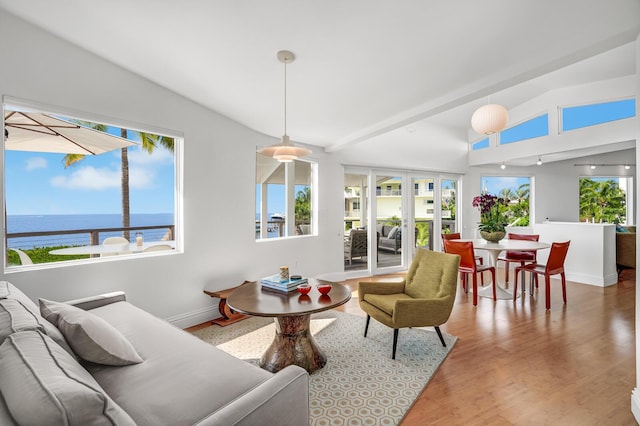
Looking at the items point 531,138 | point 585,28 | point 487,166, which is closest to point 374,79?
point 585,28

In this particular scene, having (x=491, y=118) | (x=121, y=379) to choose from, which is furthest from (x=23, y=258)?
(x=491, y=118)

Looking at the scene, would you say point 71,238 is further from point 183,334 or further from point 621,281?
point 621,281

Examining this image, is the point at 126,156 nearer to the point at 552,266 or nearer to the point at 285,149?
the point at 285,149

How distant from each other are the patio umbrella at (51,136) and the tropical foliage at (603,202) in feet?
31.7

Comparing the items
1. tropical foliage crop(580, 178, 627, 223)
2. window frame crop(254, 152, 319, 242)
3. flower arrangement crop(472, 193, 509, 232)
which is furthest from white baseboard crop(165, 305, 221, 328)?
tropical foliage crop(580, 178, 627, 223)

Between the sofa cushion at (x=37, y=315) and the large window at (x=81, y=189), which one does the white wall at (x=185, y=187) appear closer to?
the large window at (x=81, y=189)

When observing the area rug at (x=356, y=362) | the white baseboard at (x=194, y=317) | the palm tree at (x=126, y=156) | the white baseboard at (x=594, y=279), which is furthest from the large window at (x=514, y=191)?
the palm tree at (x=126, y=156)

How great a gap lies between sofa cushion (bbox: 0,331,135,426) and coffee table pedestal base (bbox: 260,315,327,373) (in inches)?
63.6

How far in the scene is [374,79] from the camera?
2939 mm

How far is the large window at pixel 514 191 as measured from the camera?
289 inches

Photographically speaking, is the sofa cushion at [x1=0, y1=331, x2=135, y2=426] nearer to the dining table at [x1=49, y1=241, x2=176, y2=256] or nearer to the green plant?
the green plant

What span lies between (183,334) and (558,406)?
250 centimetres

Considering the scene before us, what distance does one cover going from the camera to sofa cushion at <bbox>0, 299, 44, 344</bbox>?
134 cm

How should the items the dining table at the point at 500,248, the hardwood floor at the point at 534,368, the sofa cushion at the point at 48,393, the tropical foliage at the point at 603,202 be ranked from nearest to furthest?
the sofa cushion at the point at 48,393 < the hardwood floor at the point at 534,368 < the dining table at the point at 500,248 < the tropical foliage at the point at 603,202
